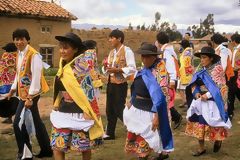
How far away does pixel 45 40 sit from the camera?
21016mm

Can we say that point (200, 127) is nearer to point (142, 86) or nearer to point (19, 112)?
point (142, 86)

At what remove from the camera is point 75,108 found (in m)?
4.32

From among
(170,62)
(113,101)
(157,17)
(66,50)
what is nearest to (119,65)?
(113,101)

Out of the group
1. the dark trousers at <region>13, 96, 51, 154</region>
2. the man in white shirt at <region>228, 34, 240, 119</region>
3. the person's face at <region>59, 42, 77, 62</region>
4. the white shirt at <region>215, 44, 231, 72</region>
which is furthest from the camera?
the man in white shirt at <region>228, 34, 240, 119</region>

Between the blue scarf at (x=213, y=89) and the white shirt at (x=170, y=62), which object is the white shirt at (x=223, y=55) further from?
the blue scarf at (x=213, y=89)

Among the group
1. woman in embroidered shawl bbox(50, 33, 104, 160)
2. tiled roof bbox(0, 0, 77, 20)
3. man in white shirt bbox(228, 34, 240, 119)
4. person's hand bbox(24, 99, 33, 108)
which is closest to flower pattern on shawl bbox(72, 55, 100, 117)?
woman in embroidered shawl bbox(50, 33, 104, 160)

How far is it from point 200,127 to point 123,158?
1.23 meters

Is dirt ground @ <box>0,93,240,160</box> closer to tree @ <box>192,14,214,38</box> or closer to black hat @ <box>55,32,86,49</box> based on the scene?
black hat @ <box>55,32,86,49</box>

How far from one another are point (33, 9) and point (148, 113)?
54.7 feet

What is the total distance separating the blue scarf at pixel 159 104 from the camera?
15.6ft

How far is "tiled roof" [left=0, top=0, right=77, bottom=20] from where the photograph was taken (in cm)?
1873

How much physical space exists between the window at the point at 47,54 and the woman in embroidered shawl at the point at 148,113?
16714mm

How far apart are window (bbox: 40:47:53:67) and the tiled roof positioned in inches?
69.0

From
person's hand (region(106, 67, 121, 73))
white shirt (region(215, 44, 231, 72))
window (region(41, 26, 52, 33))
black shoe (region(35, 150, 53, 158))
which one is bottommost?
black shoe (region(35, 150, 53, 158))
